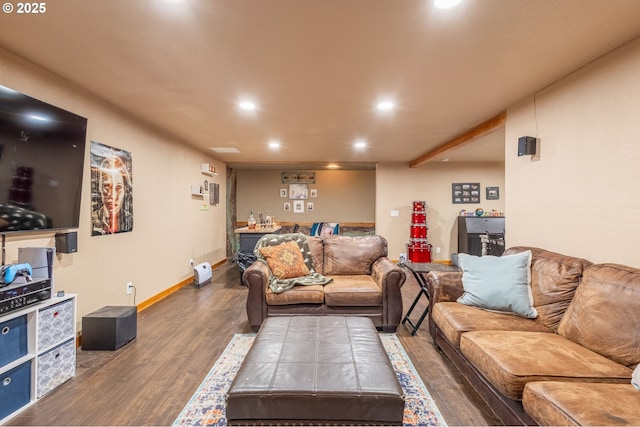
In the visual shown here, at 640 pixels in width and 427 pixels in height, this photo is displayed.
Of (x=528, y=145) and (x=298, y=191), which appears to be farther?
(x=298, y=191)

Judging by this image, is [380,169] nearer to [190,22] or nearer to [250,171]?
[250,171]

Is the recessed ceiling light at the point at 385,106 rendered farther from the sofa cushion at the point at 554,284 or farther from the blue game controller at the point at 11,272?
the blue game controller at the point at 11,272

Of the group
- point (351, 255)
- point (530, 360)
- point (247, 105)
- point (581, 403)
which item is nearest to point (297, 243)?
point (351, 255)

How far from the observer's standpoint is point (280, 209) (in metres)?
7.93

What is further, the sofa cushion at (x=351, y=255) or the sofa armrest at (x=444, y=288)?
the sofa cushion at (x=351, y=255)

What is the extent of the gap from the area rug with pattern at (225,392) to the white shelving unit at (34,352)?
3.26 ft

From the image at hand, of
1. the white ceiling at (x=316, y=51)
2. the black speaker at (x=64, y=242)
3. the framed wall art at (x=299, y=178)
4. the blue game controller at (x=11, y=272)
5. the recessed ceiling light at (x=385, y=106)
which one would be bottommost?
the blue game controller at (x=11, y=272)

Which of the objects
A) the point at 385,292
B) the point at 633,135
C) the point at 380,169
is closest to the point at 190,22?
the point at 385,292

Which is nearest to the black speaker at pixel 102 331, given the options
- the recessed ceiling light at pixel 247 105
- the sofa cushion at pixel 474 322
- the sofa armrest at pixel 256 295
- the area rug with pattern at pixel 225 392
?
the area rug with pattern at pixel 225 392

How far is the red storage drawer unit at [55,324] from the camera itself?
1.90m

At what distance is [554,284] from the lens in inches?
81.3

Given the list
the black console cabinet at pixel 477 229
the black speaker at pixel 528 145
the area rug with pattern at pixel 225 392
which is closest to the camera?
the area rug with pattern at pixel 225 392

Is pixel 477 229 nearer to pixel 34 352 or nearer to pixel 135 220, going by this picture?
pixel 135 220

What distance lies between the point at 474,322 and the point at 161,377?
2.31 metres
